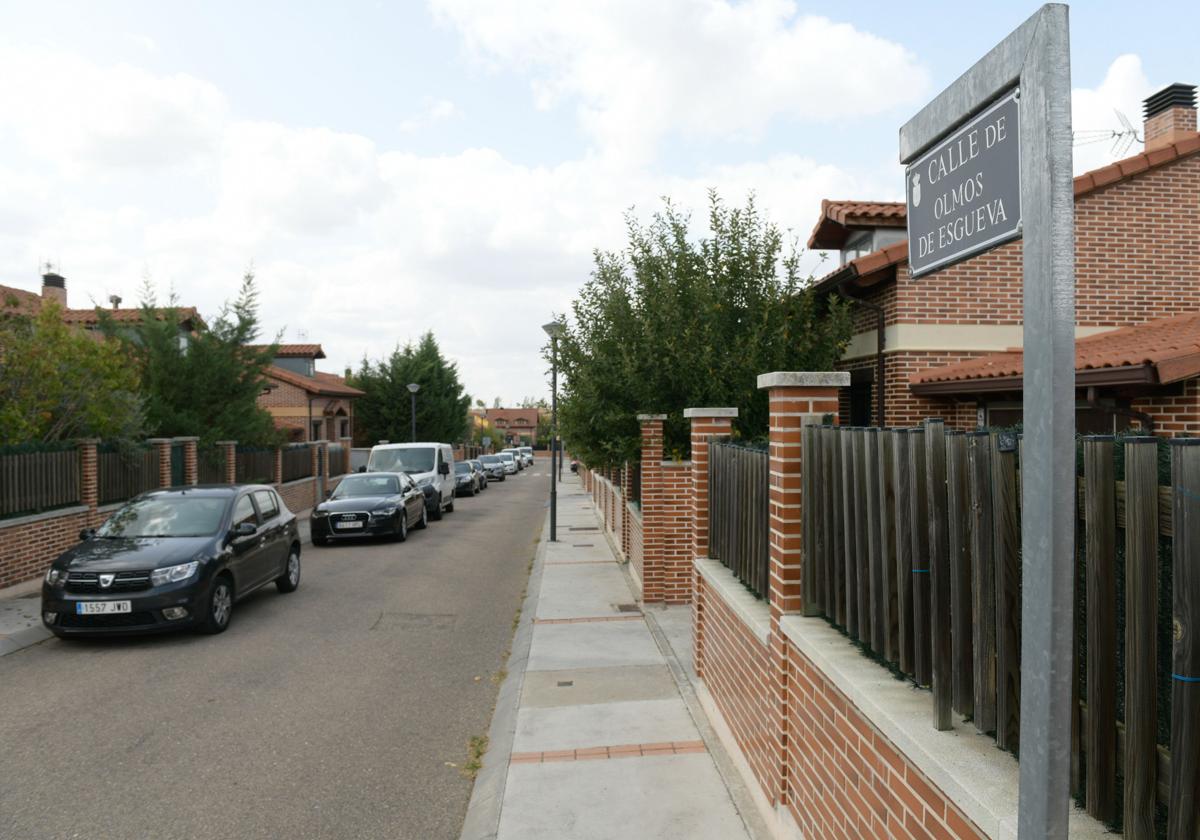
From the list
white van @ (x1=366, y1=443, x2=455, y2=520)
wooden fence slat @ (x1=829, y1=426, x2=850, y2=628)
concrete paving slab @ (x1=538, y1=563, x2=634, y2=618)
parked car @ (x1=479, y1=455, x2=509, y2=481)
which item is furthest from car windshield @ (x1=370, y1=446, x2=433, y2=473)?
parked car @ (x1=479, y1=455, x2=509, y2=481)

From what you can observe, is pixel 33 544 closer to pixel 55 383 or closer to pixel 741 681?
pixel 55 383

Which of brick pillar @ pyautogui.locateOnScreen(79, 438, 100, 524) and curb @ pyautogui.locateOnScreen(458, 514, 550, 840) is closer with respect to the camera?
curb @ pyautogui.locateOnScreen(458, 514, 550, 840)

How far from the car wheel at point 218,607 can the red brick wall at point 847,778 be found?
6.83 m

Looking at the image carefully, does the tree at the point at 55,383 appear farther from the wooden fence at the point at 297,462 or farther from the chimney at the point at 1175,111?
the chimney at the point at 1175,111

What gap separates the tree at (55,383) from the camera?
41.5ft

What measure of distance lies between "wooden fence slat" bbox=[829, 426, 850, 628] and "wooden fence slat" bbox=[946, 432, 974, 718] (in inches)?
40.9

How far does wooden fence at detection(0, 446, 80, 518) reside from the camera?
1150cm

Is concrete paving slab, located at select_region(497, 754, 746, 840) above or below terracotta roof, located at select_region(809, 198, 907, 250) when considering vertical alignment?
below

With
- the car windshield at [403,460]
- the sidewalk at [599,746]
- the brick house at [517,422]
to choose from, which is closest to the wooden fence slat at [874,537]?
the sidewalk at [599,746]

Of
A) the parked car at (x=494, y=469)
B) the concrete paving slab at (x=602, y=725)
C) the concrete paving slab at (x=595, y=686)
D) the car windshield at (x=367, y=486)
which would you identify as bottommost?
the parked car at (x=494, y=469)

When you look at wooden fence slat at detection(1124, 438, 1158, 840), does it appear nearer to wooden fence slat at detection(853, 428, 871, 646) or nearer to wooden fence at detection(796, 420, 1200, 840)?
wooden fence at detection(796, 420, 1200, 840)

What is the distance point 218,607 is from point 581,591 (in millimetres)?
4428

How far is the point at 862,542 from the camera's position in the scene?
3.42 metres

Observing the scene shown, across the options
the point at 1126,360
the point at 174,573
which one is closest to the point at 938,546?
the point at 1126,360
